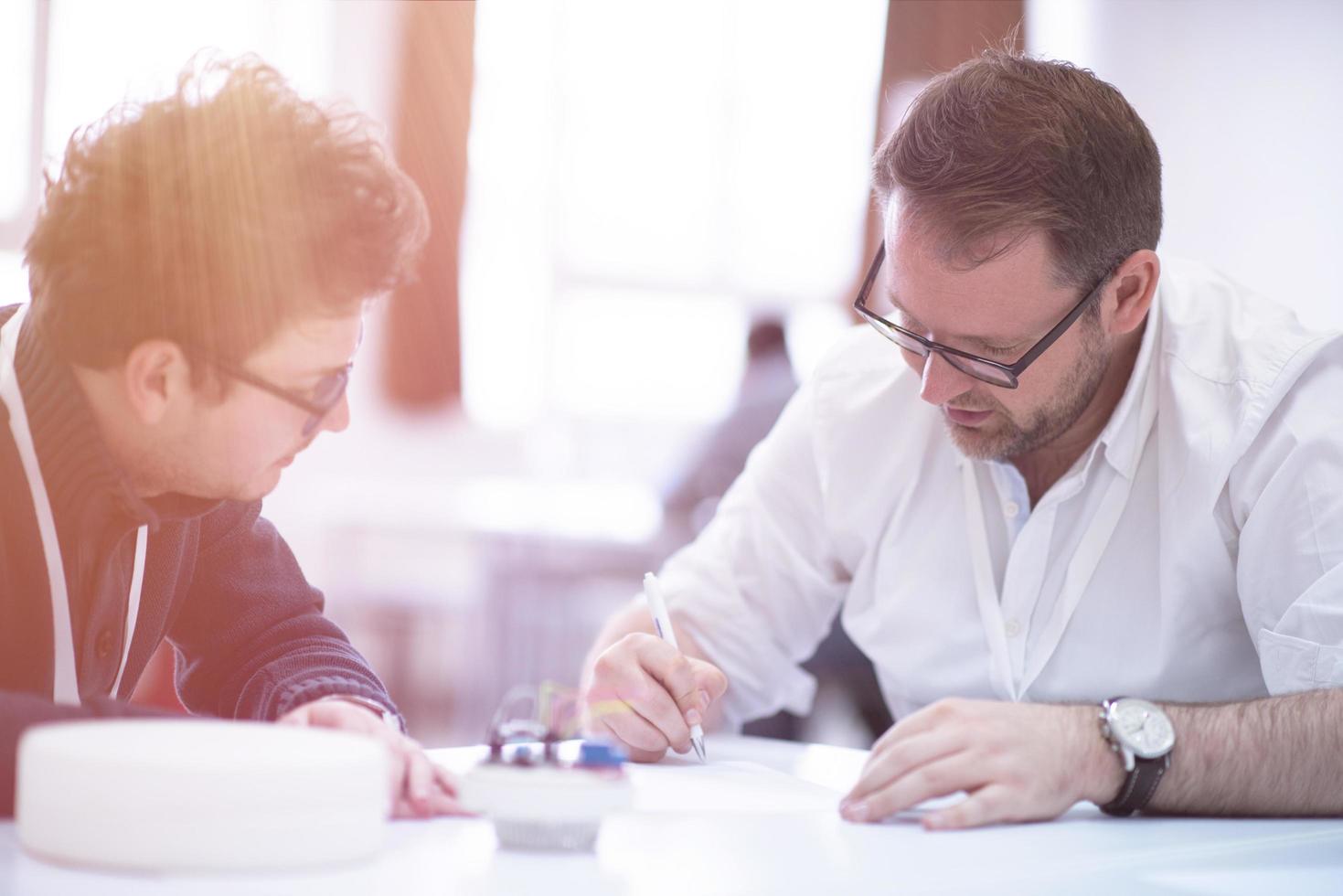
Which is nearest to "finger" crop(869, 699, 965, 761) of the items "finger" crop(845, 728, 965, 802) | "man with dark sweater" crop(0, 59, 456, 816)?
"finger" crop(845, 728, 965, 802)

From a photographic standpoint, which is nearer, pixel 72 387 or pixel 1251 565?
pixel 72 387

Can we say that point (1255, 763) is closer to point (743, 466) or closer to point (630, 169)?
point (630, 169)

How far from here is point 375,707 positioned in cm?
79

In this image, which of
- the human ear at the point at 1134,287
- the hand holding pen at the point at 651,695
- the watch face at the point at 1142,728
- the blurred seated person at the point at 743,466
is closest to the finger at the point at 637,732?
the hand holding pen at the point at 651,695

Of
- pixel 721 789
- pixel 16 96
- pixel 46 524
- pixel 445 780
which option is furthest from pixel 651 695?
pixel 16 96

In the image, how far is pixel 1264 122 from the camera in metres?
1.67

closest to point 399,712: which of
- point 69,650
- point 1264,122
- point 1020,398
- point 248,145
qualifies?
point 69,650

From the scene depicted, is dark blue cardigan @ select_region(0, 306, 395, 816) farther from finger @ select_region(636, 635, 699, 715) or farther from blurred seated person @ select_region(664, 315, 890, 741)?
blurred seated person @ select_region(664, 315, 890, 741)

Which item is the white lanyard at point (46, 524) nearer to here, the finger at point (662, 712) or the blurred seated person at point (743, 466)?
the finger at point (662, 712)

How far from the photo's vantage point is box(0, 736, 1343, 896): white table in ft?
2.06

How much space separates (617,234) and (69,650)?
49 centimetres

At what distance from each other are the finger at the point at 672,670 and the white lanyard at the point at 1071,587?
36 centimetres

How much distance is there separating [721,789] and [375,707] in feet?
1.06

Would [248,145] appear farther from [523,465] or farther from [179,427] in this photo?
[523,465]
